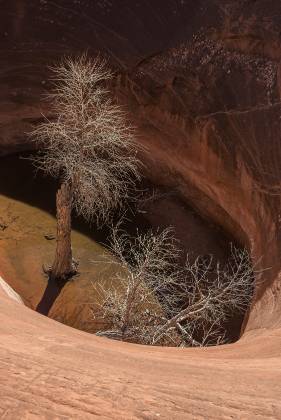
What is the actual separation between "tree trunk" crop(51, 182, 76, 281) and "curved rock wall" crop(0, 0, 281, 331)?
2.31 meters

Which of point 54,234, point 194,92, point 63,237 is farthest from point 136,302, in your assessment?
point 194,92

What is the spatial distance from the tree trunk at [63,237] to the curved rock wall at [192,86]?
2.31 m

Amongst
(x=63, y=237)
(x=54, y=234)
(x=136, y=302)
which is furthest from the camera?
(x=54, y=234)

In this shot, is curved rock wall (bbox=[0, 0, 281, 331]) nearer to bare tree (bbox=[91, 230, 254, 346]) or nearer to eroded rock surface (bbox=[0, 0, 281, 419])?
eroded rock surface (bbox=[0, 0, 281, 419])

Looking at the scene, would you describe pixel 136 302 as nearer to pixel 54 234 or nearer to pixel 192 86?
pixel 54 234

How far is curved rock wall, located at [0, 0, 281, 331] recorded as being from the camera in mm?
6535

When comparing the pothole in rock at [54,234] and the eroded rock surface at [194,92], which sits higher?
the eroded rock surface at [194,92]

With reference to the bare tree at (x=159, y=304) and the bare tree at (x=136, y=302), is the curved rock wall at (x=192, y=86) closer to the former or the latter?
the bare tree at (x=159, y=304)

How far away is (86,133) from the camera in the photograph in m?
5.62

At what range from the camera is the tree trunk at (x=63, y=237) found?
6.17 m

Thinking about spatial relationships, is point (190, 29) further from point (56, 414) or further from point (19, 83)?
point (56, 414)

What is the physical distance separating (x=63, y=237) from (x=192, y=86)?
9.73ft

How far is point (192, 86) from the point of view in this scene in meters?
7.29

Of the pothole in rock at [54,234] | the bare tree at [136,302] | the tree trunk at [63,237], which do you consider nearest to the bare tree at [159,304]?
the bare tree at [136,302]
